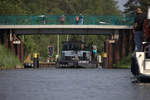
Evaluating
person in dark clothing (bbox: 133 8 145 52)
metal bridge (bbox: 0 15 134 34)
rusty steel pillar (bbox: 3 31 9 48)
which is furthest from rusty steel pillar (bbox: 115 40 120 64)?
person in dark clothing (bbox: 133 8 145 52)

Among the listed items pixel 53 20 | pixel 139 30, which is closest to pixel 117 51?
pixel 53 20

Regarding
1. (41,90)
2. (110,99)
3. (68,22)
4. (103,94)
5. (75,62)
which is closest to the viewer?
(110,99)

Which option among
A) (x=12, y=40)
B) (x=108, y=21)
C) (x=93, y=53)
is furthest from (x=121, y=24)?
(x=12, y=40)

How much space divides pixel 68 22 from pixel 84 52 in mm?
7296

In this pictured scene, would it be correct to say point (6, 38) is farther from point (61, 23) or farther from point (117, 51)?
point (117, 51)

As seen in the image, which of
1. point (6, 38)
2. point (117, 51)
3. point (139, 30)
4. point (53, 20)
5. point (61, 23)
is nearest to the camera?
point (139, 30)

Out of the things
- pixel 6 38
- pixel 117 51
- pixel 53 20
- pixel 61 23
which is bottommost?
pixel 117 51

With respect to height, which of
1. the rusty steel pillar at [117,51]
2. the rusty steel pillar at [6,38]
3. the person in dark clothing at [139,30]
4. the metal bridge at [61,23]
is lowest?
the rusty steel pillar at [117,51]

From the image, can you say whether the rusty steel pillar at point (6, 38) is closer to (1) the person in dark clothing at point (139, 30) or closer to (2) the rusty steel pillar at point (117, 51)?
(2) the rusty steel pillar at point (117, 51)

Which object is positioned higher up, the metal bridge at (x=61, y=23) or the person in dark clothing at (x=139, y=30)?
the metal bridge at (x=61, y=23)

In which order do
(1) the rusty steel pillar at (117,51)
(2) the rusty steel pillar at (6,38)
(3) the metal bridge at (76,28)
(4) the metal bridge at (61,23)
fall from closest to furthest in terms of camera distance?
(4) the metal bridge at (61,23) → (3) the metal bridge at (76,28) → (2) the rusty steel pillar at (6,38) → (1) the rusty steel pillar at (117,51)

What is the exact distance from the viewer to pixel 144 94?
1475 cm

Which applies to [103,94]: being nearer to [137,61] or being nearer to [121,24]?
[137,61]

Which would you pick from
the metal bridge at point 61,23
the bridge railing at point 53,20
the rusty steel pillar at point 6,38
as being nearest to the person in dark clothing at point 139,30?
the metal bridge at point 61,23
